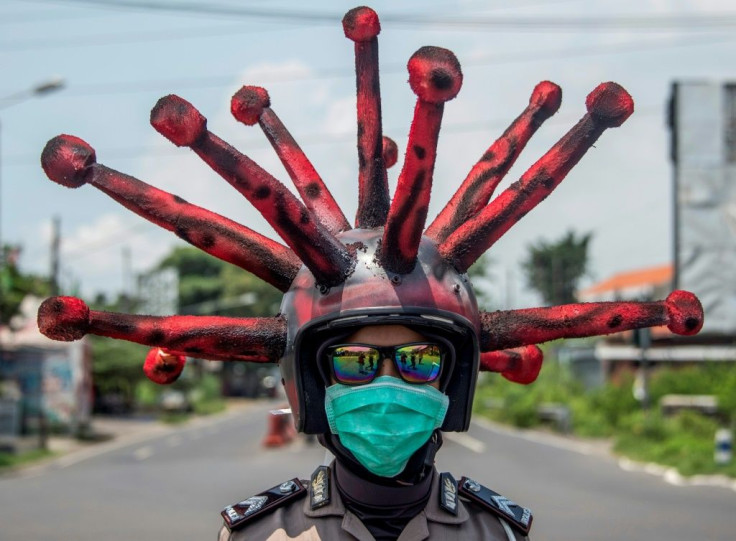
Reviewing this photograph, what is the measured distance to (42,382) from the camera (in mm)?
30375

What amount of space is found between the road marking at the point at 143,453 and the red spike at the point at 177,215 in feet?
73.6

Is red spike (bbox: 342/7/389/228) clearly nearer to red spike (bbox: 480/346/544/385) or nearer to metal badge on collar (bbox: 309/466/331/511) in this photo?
red spike (bbox: 480/346/544/385)

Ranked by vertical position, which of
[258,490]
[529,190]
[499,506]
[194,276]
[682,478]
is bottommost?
[682,478]

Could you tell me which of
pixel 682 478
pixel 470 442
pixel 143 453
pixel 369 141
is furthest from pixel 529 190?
pixel 470 442

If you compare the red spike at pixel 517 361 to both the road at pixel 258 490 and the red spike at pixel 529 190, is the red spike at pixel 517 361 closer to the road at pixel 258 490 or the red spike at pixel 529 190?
the red spike at pixel 529 190

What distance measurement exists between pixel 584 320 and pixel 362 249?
644 millimetres

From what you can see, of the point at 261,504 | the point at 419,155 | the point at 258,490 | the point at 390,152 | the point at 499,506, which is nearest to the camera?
the point at 419,155

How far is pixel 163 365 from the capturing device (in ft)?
10.3

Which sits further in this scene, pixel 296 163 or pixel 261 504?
pixel 296 163

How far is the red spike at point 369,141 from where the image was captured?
9.48 ft

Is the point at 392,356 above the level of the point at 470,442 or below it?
above

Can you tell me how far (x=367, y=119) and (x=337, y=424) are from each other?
874 mm

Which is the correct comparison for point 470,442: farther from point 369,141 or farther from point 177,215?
point 177,215

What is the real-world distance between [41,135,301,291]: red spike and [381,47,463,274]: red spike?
0.35 metres
